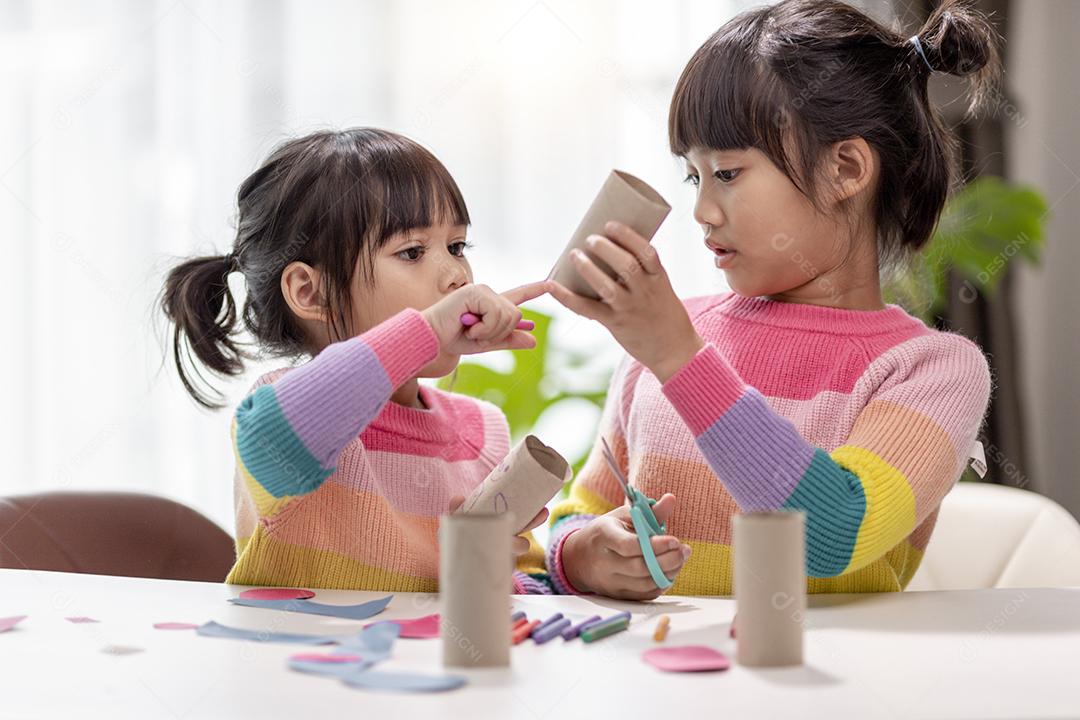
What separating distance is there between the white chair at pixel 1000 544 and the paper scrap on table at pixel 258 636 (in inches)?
38.8

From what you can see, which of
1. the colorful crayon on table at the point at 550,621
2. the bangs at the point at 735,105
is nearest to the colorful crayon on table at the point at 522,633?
the colorful crayon on table at the point at 550,621

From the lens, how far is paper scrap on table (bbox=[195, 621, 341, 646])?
0.84 m

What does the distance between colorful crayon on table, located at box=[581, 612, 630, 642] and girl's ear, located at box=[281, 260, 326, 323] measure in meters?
0.57

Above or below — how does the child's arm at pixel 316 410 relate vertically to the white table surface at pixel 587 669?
above

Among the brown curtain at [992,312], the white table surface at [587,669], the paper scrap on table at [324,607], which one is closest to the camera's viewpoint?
the white table surface at [587,669]

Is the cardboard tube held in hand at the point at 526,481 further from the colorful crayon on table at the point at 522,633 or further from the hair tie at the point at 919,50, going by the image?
the hair tie at the point at 919,50

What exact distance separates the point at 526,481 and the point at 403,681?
354 mm

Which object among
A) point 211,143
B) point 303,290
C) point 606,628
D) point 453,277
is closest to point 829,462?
point 606,628

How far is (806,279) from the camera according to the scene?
1255 mm

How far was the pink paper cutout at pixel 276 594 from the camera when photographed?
1036 mm

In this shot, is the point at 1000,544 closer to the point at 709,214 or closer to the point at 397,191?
the point at 709,214

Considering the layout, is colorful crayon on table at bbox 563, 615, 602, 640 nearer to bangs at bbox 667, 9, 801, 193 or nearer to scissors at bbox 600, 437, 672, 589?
scissors at bbox 600, 437, 672, 589

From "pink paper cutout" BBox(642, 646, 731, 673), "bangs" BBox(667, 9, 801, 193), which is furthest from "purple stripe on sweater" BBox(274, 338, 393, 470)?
"bangs" BBox(667, 9, 801, 193)

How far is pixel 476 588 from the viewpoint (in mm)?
736
